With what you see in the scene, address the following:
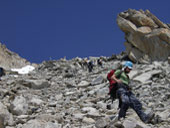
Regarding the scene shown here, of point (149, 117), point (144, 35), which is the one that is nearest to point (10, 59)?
point (144, 35)

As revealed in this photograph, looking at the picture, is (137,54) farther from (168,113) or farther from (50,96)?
(168,113)

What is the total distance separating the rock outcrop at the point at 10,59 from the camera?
68.7 m

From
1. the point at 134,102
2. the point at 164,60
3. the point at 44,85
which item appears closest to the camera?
the point at 134,102

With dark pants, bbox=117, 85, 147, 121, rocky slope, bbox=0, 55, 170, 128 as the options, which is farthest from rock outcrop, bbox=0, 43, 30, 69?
dark pants, bbox=117, 85, 147, 121

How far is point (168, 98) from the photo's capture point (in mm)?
12102

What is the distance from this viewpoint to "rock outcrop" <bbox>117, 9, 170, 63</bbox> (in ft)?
98.2

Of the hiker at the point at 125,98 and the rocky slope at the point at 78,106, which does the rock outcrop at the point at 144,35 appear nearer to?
the rocky slope at the point at 78,106

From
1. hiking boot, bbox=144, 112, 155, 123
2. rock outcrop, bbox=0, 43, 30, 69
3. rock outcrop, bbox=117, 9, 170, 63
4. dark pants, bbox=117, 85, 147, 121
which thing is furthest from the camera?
rock outcrop, bbox=0, 43, 30, 69

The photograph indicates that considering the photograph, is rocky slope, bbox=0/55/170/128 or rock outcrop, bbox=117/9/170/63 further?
rock outcrop, bbox=117/9/170/63

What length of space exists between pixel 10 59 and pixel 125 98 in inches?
2562

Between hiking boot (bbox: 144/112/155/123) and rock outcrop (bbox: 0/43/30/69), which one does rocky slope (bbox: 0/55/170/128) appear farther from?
rock outcrop (bbox: 0/43/30/69)

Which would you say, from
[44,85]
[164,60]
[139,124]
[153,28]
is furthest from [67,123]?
[153,28]

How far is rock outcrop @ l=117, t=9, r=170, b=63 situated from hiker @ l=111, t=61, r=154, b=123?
70.9 ft

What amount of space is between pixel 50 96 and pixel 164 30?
55.5ft
